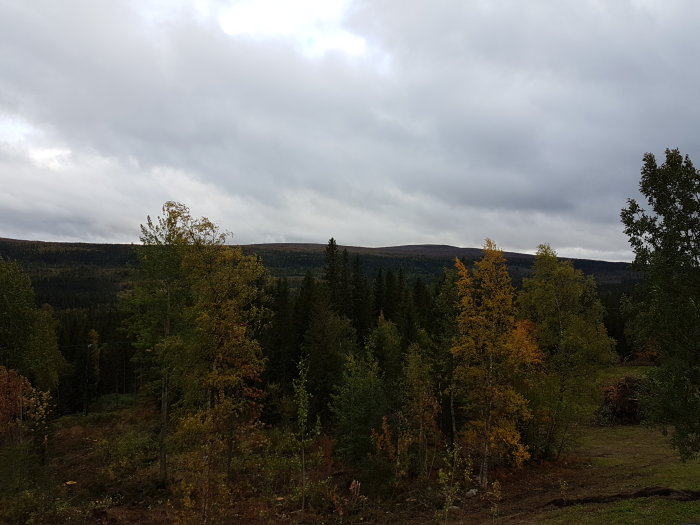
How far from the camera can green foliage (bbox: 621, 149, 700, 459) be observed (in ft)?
43.3

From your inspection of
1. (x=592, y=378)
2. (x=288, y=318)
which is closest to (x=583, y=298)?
(x=592, y=378)

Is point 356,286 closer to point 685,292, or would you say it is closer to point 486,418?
point 486,418

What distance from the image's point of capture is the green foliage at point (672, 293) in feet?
43.3

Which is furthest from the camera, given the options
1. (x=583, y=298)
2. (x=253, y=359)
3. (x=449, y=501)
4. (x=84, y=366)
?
(x=84, y=366)

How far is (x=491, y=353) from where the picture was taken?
23.7 m

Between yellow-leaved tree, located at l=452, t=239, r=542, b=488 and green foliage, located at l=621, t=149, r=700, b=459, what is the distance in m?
9.35

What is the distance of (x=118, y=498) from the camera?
2362 centimetres

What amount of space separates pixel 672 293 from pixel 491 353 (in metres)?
11.2

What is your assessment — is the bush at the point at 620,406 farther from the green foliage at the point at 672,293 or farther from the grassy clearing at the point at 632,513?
the green foliage at the point at 672,293

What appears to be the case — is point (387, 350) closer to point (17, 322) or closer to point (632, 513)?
point (632, 513)

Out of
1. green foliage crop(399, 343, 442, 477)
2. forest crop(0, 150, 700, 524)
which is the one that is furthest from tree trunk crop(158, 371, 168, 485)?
green foliage crop(399, 343, 442, 477)

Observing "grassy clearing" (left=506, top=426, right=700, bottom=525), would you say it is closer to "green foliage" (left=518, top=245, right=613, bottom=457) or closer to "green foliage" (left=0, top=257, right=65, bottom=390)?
"green foliage" (left=518, top=245, right=613, bottom=457)

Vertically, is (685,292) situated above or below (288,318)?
above

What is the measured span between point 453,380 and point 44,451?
2745cm
